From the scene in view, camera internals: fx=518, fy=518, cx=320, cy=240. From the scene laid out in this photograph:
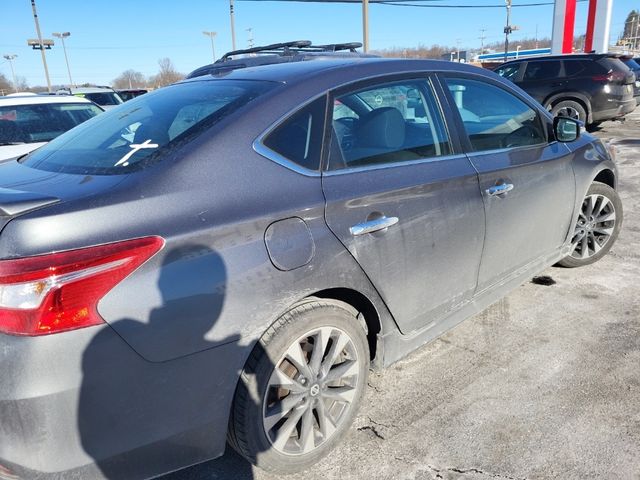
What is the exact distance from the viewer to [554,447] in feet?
7.85

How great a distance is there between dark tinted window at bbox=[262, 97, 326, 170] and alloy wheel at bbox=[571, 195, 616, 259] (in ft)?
8.81

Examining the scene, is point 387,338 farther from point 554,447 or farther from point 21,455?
point 21,455

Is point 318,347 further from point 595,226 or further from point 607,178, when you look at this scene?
point 607,178

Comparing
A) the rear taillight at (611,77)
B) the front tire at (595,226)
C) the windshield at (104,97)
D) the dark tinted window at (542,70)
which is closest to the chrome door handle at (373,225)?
the front tire at (595,226)

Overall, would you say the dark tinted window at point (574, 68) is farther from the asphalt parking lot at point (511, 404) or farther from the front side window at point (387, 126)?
the front side window at point (387, 126)

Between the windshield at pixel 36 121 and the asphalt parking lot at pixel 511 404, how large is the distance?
519 centimetres

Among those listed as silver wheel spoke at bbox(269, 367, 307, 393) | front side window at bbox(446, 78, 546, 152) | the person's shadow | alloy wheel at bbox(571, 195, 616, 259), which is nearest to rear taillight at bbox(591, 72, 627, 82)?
alloy wheel at bbox(571, 195, 616, 259)

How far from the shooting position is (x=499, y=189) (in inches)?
117

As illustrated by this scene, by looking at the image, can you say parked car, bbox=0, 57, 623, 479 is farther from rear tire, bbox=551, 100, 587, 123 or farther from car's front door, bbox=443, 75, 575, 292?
rear tire, bbox=551, 100, 587, 123

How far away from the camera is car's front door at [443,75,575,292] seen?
296cm

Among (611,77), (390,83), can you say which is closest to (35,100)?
(390,83)

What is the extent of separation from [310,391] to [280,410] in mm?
162

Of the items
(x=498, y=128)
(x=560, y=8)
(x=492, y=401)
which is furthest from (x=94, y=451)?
(x=560, y=8)

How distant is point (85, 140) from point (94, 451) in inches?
58.3
